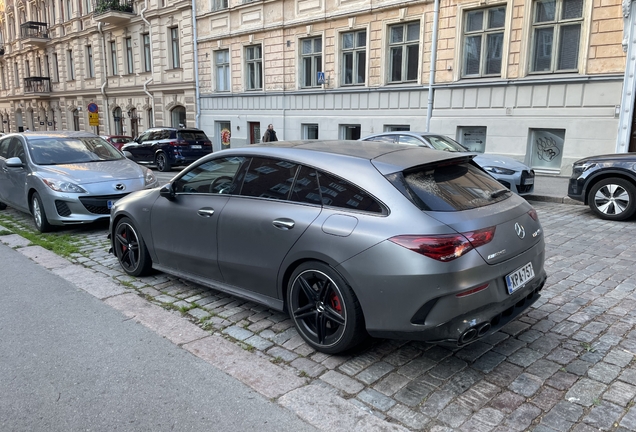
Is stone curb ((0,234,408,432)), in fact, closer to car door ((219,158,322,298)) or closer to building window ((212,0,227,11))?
car door ((219,158,322,298))

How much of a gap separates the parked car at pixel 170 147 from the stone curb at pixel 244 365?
13300 mm

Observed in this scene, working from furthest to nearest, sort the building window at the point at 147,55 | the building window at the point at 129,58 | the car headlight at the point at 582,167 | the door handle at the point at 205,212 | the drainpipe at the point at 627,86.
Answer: the building window at the point at 129,58 → the building window at the point at 147,55 → the drainpipe at the point at 627,86 → the car headlight at the point at 582,167 → the door handle at the point at 205,212

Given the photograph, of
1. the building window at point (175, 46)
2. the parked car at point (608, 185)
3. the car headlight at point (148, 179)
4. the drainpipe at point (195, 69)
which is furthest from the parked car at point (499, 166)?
the building window at point (175, 46)

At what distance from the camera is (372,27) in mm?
18078

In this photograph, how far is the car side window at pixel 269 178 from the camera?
3.85 metres

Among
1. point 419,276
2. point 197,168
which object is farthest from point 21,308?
point 419,276

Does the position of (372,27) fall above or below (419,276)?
above

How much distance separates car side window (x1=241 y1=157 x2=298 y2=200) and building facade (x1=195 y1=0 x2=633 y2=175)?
12.6 metres

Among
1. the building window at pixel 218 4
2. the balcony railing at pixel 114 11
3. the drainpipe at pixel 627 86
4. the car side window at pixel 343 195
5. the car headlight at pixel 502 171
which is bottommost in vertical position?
the car headlight at pixel 502 171

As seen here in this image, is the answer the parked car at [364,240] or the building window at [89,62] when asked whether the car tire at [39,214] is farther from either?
the building window at [89,62]

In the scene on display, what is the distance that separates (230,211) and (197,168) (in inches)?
32.5

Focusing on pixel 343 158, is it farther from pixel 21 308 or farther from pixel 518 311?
pixel 21 308

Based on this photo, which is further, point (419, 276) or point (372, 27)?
point (372, 27)

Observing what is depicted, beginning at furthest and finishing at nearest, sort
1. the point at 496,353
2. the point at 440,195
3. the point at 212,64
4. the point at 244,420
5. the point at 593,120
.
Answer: the point at 212,64
the point at 593,120
the point at 496,353
the point at 440,195
the point at 244,420
